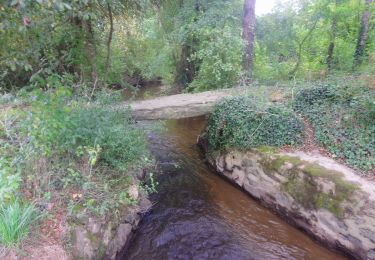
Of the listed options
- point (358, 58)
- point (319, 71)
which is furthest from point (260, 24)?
point (358, 58)

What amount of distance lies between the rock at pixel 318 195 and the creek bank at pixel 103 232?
2.78 m

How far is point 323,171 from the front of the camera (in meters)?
4.97

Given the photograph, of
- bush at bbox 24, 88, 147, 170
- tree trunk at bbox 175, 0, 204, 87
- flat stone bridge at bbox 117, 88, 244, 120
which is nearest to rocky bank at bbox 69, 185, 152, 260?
bush at bbox 24, 88, 147, 170

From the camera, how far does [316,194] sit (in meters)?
4.88

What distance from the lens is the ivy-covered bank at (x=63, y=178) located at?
3301mm

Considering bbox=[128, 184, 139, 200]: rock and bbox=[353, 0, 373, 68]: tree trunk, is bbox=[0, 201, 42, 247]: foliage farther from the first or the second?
bbox=[353, 0, 373, 68]: tree trunk

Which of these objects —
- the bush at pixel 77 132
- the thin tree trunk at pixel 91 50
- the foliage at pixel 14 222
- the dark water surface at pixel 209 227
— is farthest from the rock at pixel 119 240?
the thin tree trunk at pixel 91 50

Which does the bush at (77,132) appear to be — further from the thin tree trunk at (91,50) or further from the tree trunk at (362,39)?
the tree trunk at (362,39)

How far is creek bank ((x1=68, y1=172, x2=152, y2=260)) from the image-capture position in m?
3.57

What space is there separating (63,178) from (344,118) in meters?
5.72

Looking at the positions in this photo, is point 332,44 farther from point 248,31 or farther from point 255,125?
point 255,125

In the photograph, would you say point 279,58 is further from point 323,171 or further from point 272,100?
point 323,171

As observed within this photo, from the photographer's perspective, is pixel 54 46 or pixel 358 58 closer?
pixel 54 46

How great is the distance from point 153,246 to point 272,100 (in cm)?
482
